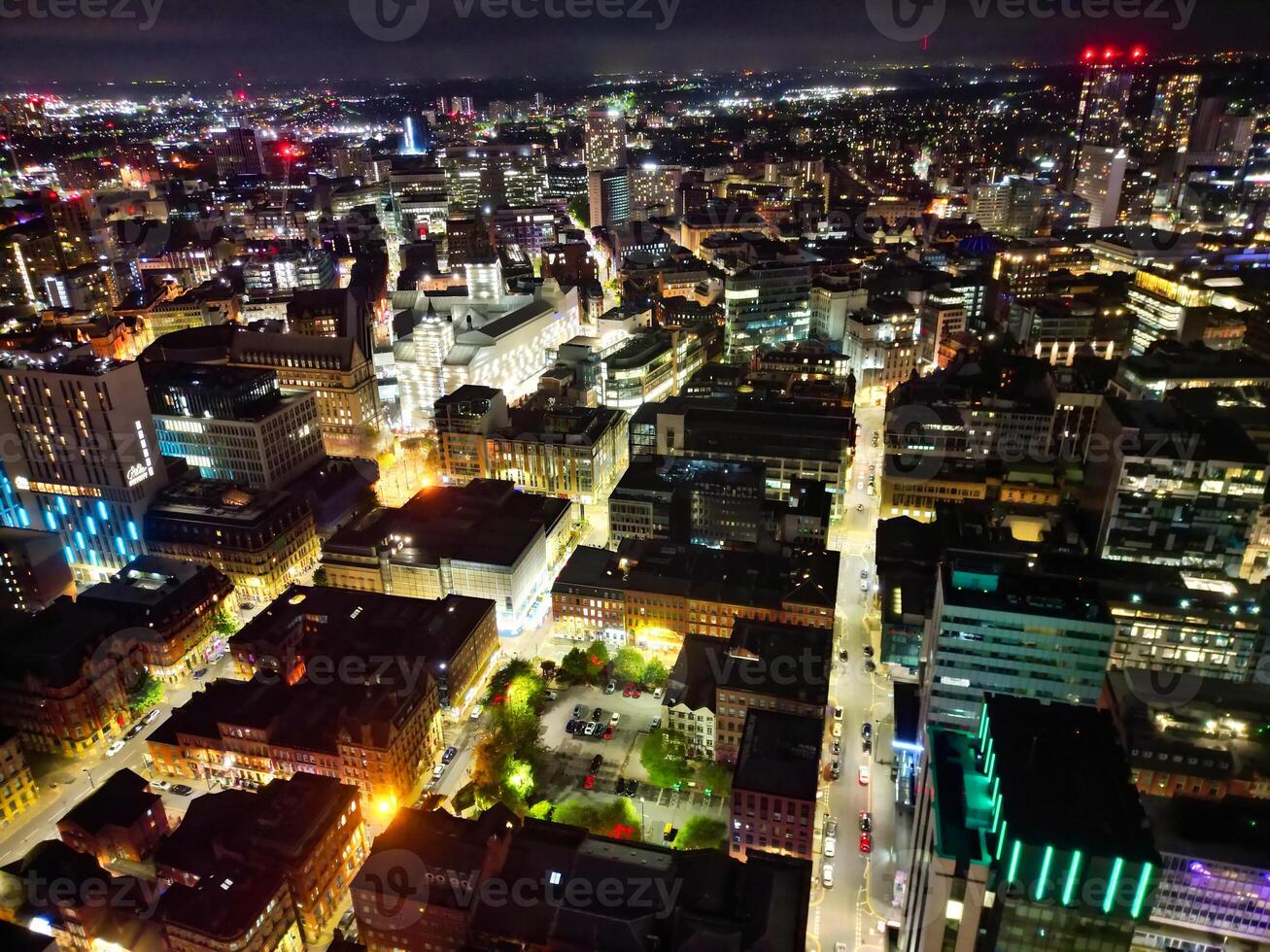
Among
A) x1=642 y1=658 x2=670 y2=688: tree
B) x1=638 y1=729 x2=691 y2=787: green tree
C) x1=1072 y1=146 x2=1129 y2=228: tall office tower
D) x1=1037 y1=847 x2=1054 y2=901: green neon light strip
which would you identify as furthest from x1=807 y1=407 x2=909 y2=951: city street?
x1=1072 y1=146 x2=1129 y2=228: tall office tower

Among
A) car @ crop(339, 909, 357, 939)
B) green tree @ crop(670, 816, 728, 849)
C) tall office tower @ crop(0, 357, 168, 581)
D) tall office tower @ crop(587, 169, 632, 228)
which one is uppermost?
tall office tower @ crop(587, 169, 632, 228)

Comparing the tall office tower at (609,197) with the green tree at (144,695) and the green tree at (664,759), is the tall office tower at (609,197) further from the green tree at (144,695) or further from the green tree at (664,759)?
the green tree at (664,759)

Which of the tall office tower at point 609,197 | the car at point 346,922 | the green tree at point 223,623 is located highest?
the tall office tower at point 609,197

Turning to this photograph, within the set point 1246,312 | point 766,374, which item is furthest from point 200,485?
point 1246,312

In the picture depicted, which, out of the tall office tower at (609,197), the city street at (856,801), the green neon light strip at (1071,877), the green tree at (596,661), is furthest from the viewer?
the tall office tower at (609,197)

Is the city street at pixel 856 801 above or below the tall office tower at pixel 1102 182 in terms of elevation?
below

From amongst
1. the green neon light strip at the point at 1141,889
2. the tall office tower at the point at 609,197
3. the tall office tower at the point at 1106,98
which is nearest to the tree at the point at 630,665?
the green neon light strip at the point at 1141,889

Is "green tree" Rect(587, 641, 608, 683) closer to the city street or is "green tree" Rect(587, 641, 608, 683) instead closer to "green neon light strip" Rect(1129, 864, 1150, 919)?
the city street
